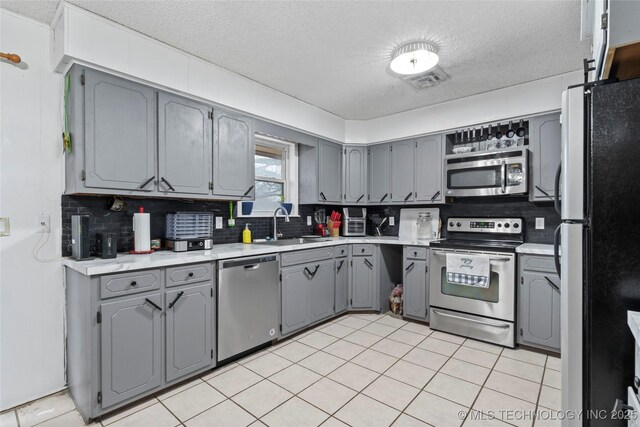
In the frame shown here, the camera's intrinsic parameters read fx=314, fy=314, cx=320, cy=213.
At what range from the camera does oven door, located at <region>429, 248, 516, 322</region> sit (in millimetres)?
2887

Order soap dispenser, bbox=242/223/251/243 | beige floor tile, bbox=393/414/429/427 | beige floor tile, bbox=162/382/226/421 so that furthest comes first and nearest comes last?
soap dispenser, bbox=242/223/251/243 < beige floor tile, bbox=162/382/226/421 < beige floor tile, bbox=393/414/429/427

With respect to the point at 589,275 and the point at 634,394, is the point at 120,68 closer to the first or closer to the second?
the point at 589,275

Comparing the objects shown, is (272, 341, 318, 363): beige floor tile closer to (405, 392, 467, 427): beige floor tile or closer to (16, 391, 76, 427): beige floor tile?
(405, 392, 467, 427): beige floor tile

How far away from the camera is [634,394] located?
1021mm

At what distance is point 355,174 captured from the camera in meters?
4.29

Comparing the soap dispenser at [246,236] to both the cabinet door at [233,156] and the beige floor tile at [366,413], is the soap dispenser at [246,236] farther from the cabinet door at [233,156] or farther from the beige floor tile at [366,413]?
the beige floor tile at [366,413]

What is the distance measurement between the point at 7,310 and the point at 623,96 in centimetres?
344

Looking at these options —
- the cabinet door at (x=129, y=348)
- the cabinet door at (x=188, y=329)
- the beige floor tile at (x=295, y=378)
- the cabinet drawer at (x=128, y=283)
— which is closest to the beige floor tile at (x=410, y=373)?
the beige floor tile at (x=295, y=378)

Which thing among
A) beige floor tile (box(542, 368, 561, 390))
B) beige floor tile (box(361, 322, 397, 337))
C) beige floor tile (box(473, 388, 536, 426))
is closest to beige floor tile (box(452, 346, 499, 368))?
beige floor tile (box(542, 368, 561, 390))

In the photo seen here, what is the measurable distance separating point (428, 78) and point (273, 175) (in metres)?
2.02

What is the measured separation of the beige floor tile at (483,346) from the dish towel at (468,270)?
1.77 feet

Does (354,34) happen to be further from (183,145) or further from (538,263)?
(538,263)

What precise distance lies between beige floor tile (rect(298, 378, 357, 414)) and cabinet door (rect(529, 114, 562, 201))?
2565 millimetres

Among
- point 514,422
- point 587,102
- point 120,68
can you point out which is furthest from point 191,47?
point 514,422
